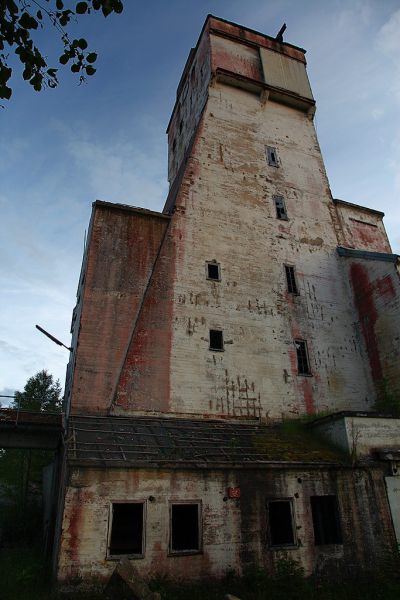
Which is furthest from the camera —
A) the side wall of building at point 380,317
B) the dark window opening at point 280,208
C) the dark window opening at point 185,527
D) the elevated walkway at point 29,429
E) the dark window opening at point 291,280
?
the dark window opening at point 280,208

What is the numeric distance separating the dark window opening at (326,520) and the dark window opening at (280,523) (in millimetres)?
903

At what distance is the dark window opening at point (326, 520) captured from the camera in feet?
40.8

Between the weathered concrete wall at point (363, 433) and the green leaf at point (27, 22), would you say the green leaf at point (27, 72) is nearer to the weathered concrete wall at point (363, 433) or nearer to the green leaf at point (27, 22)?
the green leaf at point (27, 22)

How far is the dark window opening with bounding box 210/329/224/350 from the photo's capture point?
17.5m

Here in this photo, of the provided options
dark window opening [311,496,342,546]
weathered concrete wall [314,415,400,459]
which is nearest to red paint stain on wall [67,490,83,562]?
dark window opening [311,496,342,546]

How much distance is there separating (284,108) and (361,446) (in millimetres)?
21893

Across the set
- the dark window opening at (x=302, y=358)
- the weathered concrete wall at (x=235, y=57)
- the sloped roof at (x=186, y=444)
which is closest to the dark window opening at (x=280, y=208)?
the dark window opening at (x=302, y=358)

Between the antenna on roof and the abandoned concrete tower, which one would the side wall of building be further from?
the antenna on roof

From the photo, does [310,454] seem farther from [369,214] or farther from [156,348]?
[369,214]

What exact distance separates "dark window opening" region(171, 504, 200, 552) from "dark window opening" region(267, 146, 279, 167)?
1907 centimetres

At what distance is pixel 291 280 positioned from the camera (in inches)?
810

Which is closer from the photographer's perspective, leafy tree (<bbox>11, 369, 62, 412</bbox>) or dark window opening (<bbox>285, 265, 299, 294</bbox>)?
dark window opening (<bbox>285, 265, 299, 294</bbox>)

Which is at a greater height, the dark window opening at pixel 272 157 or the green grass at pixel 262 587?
the dark window opening at pixel 272 157

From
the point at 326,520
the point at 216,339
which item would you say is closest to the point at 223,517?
the point at 326,520
